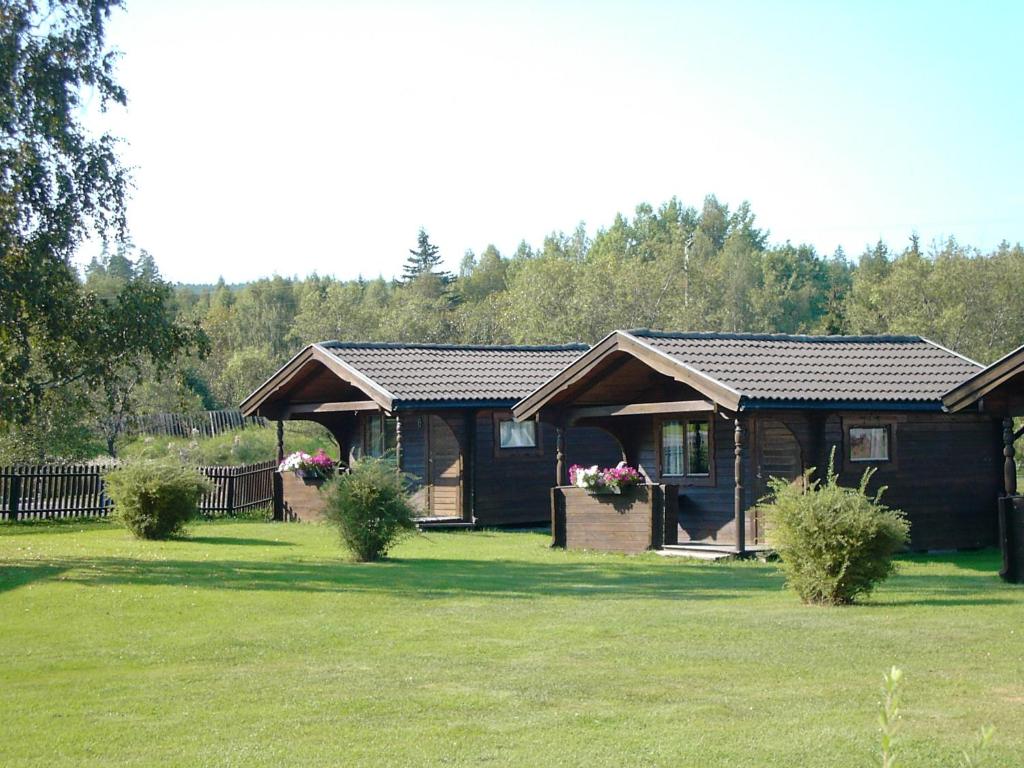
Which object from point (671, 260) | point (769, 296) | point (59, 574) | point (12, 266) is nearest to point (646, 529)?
point (59, 574)

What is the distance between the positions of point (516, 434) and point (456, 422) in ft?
4.83

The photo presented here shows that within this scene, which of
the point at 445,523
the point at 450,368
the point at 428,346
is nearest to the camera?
the point at 445,523

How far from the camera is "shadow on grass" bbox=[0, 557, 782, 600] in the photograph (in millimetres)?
15945

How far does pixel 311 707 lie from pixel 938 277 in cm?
5228

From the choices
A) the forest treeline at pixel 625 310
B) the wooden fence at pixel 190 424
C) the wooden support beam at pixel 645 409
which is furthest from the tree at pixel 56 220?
the wooden fence at pixel 190 424

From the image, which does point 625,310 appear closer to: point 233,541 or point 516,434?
point 516,434

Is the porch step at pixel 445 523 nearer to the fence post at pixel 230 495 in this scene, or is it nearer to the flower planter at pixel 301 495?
the flower planter at pixel 301 495

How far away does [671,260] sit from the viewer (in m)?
70.4

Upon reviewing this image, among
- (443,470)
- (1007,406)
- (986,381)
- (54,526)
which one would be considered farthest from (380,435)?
(986,381)

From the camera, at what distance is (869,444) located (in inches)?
844

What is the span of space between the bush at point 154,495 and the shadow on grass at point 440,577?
11.2 feet

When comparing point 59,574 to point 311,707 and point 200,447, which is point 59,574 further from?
point 200,447

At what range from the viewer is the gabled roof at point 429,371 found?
26781 millimetres

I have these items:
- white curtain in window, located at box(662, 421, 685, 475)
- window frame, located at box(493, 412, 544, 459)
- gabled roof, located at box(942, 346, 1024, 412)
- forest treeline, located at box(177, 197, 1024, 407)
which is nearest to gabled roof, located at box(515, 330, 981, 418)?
white curtain in window, located at box(662, 421, 685, 475)
